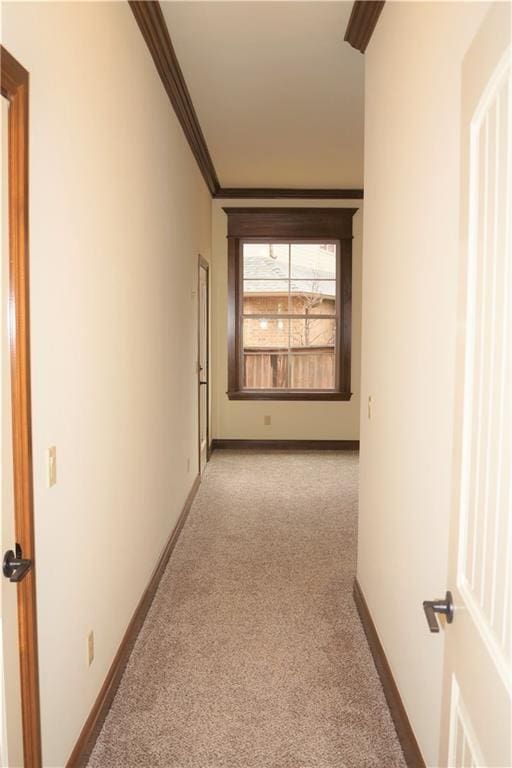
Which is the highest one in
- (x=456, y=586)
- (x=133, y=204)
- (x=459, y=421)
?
(x=133, y=204)

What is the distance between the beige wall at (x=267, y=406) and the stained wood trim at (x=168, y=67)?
189cm

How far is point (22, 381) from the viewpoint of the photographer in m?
1.48

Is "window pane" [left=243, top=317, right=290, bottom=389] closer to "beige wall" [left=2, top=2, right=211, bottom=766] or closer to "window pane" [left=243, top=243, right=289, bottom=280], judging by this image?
"window pane" [left=243, top=243, right=289, bottom=280]

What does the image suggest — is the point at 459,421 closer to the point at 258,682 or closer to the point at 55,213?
the point at 55,213

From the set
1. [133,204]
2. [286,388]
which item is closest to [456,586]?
[133,204]

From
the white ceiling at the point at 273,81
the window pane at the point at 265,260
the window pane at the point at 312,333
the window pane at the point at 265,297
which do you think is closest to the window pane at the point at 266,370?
the window pane at the point at 312,333

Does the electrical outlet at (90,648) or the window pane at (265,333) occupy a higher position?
the window pane at (265,333)

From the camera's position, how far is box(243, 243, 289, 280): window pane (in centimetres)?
734

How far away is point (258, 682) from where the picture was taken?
2529mm

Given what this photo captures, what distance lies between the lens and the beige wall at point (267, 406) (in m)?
7.28

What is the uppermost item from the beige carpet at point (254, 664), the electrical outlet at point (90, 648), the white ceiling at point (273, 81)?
the white ceiling at point (273, 81)

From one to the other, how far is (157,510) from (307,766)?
5.87 ft

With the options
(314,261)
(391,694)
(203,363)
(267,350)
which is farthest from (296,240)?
(391,694)

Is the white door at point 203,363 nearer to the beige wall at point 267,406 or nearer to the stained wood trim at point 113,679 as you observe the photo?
the beige wall at point 267,406
